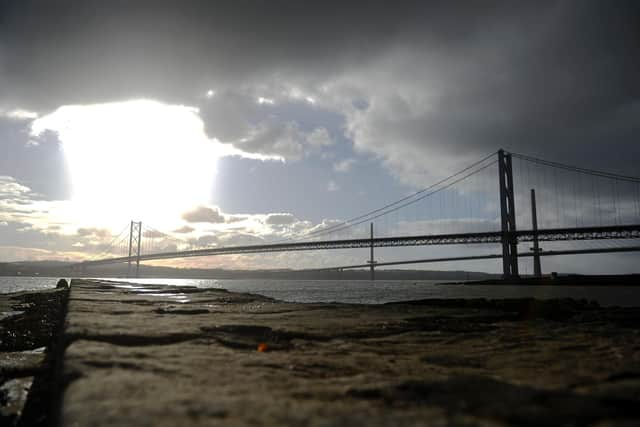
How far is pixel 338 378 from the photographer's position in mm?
1571

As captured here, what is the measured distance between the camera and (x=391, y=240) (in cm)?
4372

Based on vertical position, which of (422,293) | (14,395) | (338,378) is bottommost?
(422,293)

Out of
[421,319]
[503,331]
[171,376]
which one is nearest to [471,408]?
[171,376]

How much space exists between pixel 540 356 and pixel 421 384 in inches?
42.3

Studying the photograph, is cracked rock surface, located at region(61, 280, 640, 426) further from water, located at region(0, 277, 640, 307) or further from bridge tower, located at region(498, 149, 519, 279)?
bridge tower, located at region(498, 149, 519, 279)

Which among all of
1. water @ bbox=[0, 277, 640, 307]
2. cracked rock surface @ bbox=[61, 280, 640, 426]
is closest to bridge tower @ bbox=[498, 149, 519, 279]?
water @ bbox=[0, 277, 640, 307]

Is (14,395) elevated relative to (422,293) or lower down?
elevated

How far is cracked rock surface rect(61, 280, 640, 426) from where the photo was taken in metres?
1.06

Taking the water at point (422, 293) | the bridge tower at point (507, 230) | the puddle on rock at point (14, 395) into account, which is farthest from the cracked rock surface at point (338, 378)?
the bridge tower at point (507, 230)

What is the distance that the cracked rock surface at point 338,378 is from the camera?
1.06 metres

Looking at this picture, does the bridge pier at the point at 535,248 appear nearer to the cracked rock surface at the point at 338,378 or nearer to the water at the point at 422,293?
the water at the point at 422,293

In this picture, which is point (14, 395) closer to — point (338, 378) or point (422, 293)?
point (338, 378)

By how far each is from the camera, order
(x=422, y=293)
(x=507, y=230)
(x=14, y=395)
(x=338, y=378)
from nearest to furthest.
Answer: (x=338, y=378) → (x=14, y=395) → (x=422, y=293) → (x=507, y=230)

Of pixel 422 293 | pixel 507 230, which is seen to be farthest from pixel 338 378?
pixel 507 230
